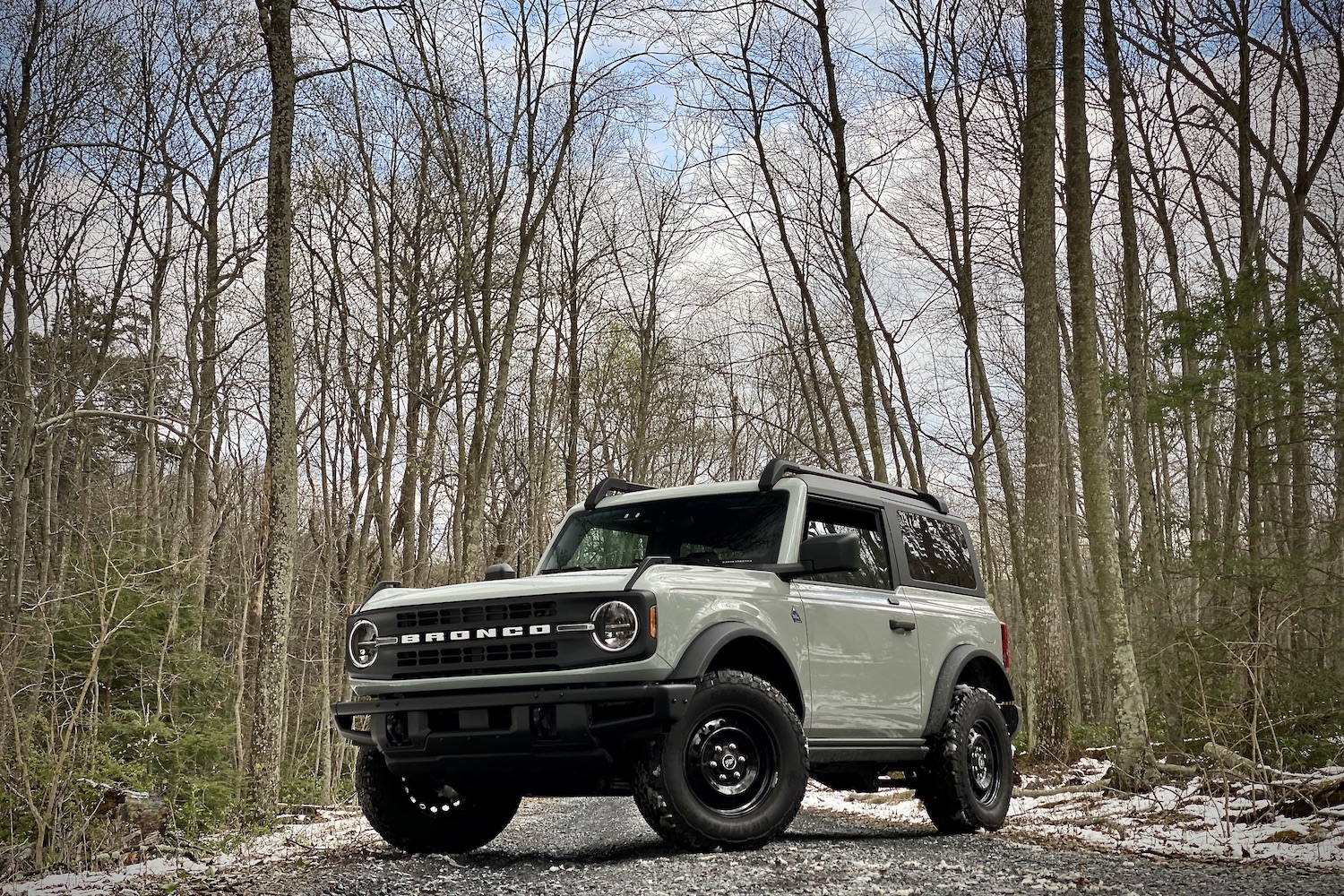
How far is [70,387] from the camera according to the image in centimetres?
2108

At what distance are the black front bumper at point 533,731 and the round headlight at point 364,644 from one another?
36 centimetres

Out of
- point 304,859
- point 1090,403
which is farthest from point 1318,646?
point 304,859

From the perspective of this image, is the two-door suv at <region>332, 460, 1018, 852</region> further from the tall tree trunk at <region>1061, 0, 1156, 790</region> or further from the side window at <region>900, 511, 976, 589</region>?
the tall tree trunk at <region>1061, 0, 1156, 790</region>

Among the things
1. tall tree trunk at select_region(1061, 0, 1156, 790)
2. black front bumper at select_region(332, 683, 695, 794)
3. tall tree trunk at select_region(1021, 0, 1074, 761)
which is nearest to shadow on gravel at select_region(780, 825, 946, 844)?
black front bumper at select_region(332, 683, 695, 794)

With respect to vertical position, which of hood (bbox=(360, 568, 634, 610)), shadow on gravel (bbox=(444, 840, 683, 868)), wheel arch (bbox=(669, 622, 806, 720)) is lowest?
shadow on gravel (bbox=(444, 840, 683, 868))

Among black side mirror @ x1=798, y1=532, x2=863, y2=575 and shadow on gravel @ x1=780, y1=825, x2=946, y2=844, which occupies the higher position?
black side mirror @ x1=798, y1=532, x2=863, y2=575

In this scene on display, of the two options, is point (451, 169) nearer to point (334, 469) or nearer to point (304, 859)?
point (334, 469)

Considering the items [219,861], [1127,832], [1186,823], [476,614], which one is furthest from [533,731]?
[1186,823]

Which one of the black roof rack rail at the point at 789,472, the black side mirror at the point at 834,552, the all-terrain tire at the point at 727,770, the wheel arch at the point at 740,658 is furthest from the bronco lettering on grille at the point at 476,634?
the black roof rack rail at the point at 789,472

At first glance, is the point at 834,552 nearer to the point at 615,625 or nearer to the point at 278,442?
the point at 615,625

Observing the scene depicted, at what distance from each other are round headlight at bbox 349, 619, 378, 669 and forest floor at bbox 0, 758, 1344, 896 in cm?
118

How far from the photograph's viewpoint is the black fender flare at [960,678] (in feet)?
25.3

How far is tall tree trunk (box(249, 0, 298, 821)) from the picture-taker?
11.6 m

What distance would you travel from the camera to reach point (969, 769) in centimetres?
775
